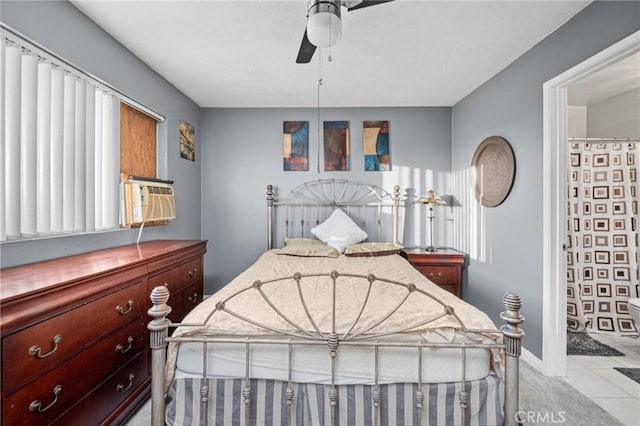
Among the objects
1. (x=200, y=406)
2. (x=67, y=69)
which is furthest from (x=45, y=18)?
(x=200, y=406)

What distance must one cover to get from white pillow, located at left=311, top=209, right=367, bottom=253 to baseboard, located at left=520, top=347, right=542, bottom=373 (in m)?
2.01

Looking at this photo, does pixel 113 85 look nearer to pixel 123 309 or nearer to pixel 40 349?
pixel 123 309

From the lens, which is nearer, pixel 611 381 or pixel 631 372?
pixel 611 381

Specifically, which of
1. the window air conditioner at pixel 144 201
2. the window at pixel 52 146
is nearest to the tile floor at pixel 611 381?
the window air conditioner at pixel 144 201

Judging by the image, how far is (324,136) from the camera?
4105 mm

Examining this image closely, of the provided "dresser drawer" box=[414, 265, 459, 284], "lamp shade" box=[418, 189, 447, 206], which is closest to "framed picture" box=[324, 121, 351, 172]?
"lamp shade" box=[418, 189, 447, 206]

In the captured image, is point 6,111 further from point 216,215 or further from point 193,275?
point 216,215

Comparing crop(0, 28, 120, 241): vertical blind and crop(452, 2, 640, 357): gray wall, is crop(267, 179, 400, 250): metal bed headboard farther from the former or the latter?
crop(0, 28, 120, 241): vertical blind

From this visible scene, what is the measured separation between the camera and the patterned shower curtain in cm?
316

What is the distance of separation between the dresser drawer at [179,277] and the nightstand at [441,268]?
239 centimetres

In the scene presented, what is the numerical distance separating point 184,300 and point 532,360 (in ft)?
10.2

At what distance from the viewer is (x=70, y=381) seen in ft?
4.70

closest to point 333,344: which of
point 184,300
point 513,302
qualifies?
point 513,302

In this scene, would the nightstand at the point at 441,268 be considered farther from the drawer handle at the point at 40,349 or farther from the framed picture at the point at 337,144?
the drawer handle at the point at 40,349
